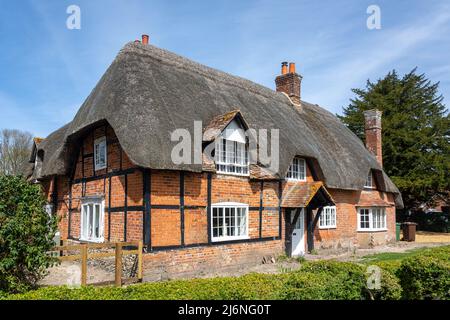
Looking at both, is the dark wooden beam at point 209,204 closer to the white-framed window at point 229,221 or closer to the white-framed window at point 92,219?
the white-framed window at point 229,221

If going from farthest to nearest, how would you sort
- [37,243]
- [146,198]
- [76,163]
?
[76,163]
[146,198]
[37,243]

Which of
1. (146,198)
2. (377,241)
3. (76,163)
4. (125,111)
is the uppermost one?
(125,111)

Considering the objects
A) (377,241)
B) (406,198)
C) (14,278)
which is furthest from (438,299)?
(406,198)

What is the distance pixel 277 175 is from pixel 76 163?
24.7 ft

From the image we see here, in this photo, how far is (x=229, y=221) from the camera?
13086mm

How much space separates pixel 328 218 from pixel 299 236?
2.51 metres

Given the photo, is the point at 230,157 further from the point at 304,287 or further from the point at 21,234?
the point at 304,287

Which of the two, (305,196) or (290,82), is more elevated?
(290,82)

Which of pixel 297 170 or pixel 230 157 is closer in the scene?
pixel 230 157

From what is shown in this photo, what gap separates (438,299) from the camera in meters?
7.49

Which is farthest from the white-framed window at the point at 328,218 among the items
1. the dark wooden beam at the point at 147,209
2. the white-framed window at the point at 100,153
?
the white-framed window at the point at 100,153

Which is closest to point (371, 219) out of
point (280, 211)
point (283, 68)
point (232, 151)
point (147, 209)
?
point (280, 211)

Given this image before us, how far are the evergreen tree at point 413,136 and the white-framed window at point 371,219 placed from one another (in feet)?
33.5
